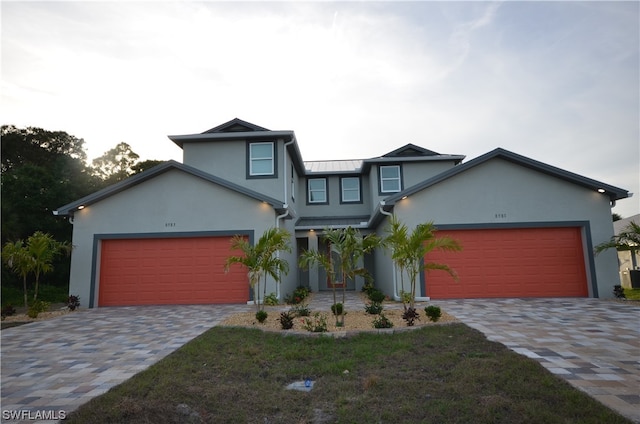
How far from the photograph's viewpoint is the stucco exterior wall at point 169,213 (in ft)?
42.2

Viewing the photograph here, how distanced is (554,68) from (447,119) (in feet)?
13.4

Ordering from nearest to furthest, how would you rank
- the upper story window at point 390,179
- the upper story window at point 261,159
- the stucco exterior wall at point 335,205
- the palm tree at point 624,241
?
the palm tree at point 624,241
the upper story window at point 261,159
the upper story window at point 390,179
the stucco exterior wall at point 335,205

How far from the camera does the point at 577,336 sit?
6.62 m

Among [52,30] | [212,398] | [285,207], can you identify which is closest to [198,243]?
[285,207]

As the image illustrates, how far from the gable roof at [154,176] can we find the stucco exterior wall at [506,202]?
4.89 meters

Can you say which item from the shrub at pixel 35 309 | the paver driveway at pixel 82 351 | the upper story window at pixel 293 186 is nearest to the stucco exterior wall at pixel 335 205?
the upper story window at pixel 293 186

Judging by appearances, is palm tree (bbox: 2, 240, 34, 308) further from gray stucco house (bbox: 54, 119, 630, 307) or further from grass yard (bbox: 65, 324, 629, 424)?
grass yard (bbox: 65, 324, 629, 424)

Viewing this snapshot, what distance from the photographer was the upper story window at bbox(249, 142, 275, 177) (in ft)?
51.6

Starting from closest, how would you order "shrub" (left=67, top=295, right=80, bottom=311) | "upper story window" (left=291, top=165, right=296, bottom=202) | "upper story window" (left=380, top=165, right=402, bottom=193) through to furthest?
"shrub" (left=67, top=295, right=80, bottom=311) → "upper story window" (left=291, top=165, right=296, bottom=202) → "upper story window" (left=380, top=165, right=402, bottom=193)

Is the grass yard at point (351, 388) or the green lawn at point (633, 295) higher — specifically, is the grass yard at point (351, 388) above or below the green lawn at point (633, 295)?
below

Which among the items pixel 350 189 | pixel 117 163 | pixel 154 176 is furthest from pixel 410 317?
pixel 117 163

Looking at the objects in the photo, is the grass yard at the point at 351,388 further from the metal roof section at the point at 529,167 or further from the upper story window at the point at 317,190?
the upper story window at the point at 317,190

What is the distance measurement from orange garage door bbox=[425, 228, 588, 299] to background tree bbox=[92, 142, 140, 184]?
27.3 metres

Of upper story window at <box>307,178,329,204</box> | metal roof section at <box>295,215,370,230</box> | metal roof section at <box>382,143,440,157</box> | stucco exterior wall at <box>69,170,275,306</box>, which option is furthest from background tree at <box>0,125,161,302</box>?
metal roof section at <box>382,143,440,157</box>
